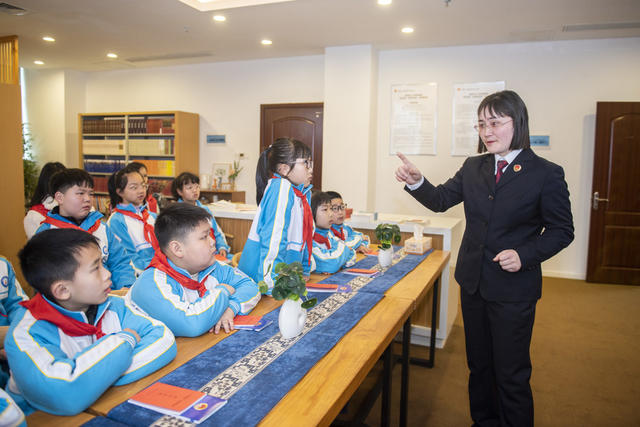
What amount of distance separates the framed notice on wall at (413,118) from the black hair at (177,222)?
506 centimetres

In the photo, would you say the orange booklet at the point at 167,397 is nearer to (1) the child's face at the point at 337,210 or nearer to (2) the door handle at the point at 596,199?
(1) the child's face at the point at 337,210

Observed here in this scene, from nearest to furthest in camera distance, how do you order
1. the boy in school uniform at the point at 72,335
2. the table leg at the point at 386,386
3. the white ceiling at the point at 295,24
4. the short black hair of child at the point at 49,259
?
the boy in school uniform at the point at 72,335 → the short black hair of child at the point at 49,259 → the table leg at the point at 386,386 → the white ceiling at the point at 295,24

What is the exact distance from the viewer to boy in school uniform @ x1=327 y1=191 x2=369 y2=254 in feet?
9.53

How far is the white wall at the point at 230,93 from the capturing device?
6.88 meters

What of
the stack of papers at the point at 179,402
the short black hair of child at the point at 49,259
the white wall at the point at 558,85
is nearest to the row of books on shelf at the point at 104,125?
the white wall at the point at 558,85

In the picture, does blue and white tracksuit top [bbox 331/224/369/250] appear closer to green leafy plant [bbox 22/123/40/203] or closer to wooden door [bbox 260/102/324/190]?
wooden door [bbox 260/102/324/190]

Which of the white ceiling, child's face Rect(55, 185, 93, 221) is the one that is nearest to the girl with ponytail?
child's face Rect(55, 185, 93, 221)

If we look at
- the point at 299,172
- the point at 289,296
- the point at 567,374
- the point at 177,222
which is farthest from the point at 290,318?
the point at 567,374

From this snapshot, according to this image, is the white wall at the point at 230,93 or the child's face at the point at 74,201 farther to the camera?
the white wall at the point at 230,93

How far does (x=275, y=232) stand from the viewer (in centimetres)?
213

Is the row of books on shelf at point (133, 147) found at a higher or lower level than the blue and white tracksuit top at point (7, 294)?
higher

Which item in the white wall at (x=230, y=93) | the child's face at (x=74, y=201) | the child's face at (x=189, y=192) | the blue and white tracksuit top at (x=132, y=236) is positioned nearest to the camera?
the child's face at (x=74, y=201)

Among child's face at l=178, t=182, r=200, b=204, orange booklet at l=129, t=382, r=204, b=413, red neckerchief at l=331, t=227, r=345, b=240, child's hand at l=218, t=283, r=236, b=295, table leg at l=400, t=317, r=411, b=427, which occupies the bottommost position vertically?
table leg at l=400, t=317, r=411, b=427

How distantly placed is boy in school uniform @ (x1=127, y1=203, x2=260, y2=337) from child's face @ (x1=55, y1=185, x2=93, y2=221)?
1.20 meters
